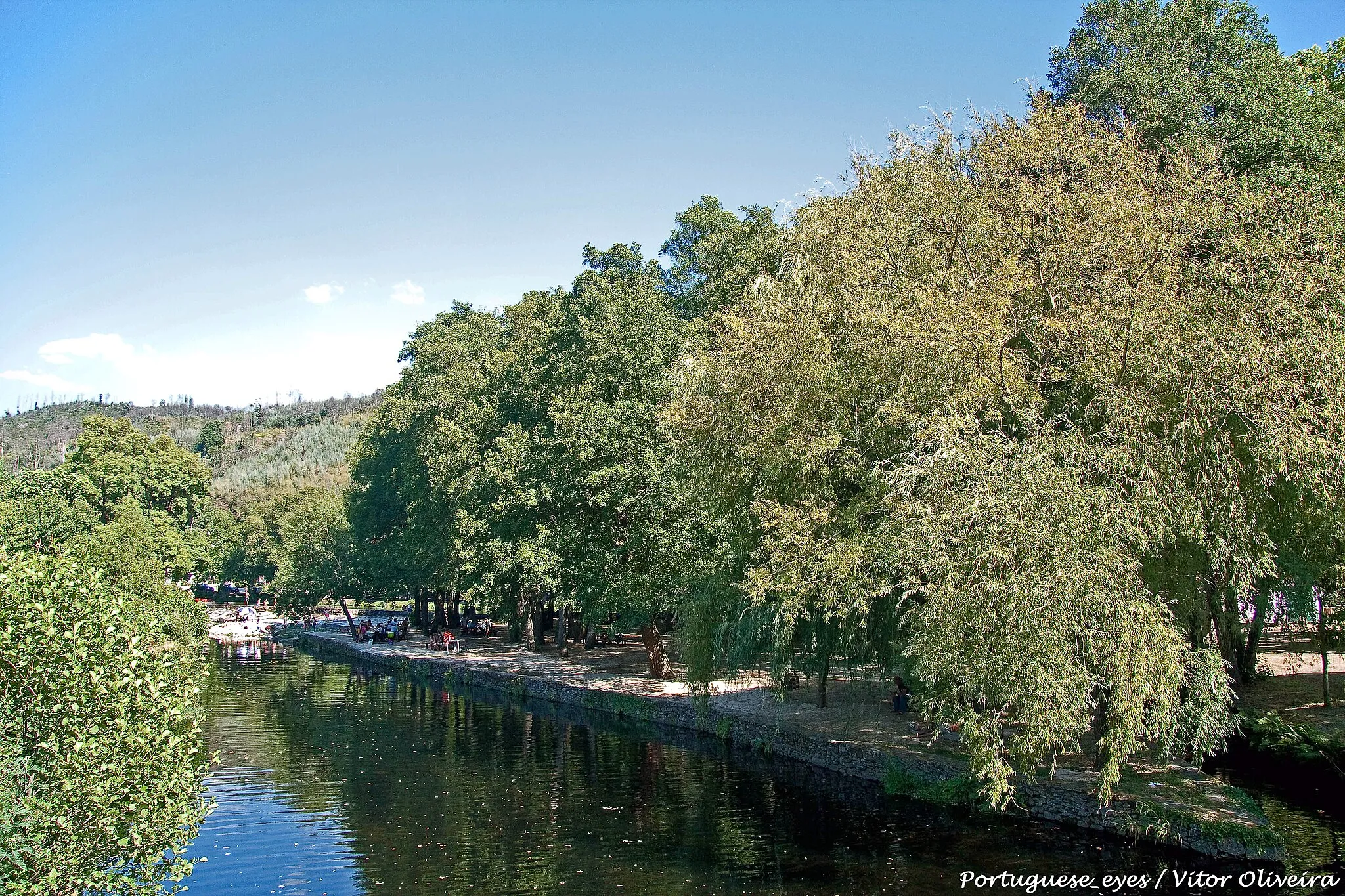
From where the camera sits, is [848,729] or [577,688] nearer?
[848,729]

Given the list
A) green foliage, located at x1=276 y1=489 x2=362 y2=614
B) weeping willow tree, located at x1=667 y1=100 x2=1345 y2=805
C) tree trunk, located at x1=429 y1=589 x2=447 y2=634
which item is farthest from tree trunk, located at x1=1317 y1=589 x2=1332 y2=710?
green foliage, located at x1=276 y1=489 x2=362 y2=614

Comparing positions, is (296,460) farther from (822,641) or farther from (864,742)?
(864,742)

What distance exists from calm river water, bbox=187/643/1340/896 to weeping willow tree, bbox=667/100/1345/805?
1.89 m

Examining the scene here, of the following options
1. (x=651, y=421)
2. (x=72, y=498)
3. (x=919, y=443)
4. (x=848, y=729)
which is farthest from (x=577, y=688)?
(x=72, y=498)

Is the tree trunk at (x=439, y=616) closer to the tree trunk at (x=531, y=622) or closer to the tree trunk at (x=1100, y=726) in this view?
the tree trunk at (x=531, y=622)

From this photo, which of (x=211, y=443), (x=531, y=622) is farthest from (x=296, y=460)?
(x=531, y=622)

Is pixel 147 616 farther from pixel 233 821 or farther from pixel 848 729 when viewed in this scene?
pixel 848 729

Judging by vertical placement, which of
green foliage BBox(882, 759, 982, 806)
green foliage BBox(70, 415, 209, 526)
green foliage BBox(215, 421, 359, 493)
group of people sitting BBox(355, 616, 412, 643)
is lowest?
group of people sitting BBox(355, 616, 412, 643)

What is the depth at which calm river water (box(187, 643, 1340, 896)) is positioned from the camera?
15.2 meters

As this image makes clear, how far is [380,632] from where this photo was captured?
59.8 metres

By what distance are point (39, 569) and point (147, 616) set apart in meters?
1.40

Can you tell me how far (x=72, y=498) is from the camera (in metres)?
70.4

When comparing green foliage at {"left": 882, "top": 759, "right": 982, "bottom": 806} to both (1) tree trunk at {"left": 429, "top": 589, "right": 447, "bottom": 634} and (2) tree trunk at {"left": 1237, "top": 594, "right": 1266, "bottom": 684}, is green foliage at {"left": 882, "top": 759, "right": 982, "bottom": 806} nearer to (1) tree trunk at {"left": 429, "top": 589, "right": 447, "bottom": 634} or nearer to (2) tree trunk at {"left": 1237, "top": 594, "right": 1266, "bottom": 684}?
(2) tree trunk at {"left": 1237, "top": 594, "right": 1266, "bottom": 684}

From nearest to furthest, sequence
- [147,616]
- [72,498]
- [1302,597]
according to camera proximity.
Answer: [147,616]
[1302,597]
[72,498]
